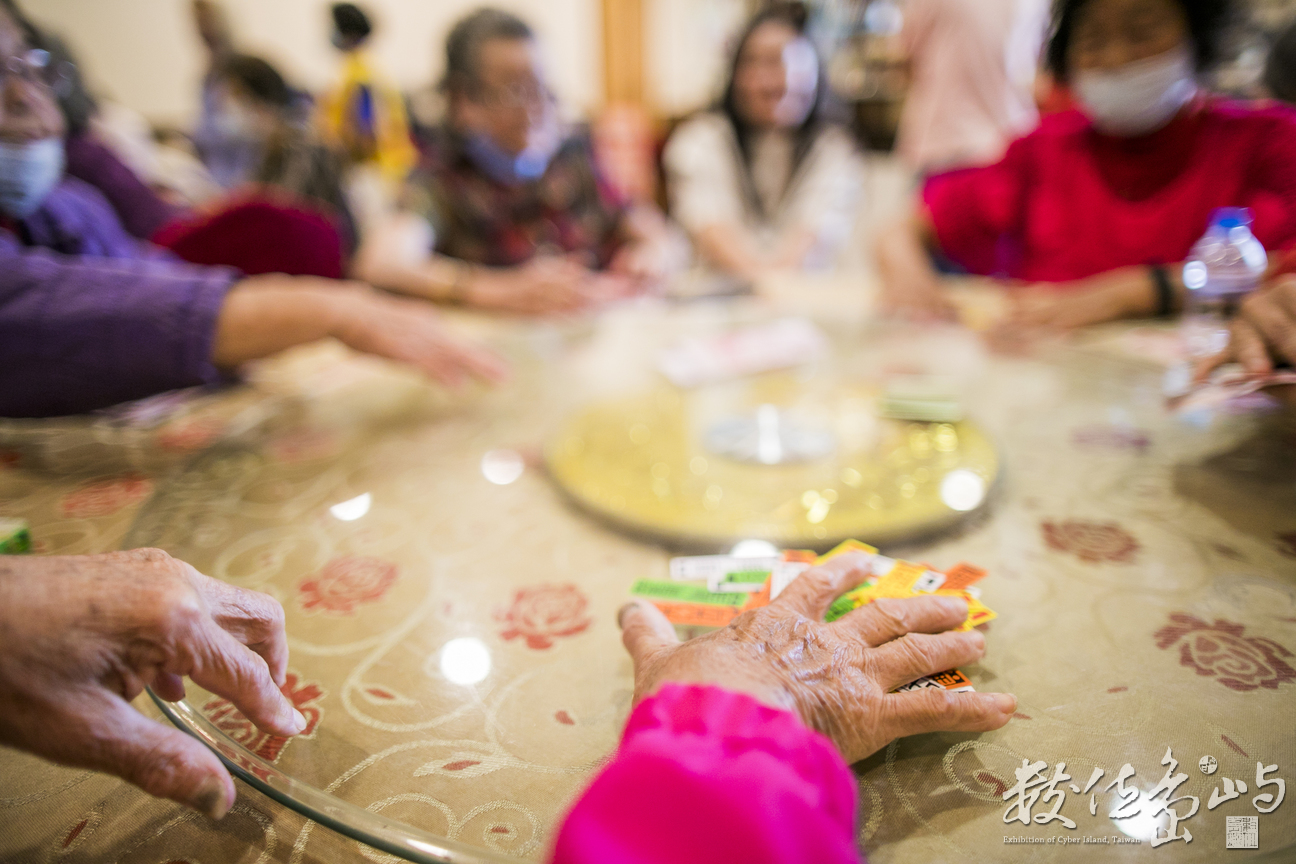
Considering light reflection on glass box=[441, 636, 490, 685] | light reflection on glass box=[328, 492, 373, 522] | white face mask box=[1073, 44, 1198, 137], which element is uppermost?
white face mask box=[1073, 44, 1198, 137]

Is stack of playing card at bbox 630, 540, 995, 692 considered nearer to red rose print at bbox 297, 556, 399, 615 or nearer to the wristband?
red rose print at bbox 297, 556, 399, 615

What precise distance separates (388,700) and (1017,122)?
9.42ft

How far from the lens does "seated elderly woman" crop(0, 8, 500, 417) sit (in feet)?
2.90

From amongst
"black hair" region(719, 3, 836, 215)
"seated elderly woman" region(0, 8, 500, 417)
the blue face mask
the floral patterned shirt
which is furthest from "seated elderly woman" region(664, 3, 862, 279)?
"seated elderly woman" region(0, 8, 500, 417)

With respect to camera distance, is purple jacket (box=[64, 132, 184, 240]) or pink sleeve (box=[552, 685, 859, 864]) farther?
purple jacket (box=[64, 132, 184, 240])

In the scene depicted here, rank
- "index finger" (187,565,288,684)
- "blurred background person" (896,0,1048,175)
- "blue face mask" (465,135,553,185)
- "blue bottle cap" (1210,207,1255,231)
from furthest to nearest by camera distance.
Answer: "blurred background person" (896,0,1048,175) < "blue face mask" (465,135,553,185) < "blue bottle cap" (1210,207,1255,231) < "index finger" (187,565,288,684)

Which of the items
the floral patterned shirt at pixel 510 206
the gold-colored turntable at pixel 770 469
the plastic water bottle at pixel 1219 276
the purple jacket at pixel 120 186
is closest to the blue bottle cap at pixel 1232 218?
the plastic water bottle at pixel 1219 276

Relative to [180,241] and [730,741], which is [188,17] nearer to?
[180,241]

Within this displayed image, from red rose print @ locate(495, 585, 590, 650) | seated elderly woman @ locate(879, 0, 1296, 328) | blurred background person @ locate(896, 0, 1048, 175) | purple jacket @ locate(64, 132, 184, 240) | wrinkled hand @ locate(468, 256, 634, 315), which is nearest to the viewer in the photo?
red rose print @ locate(495, 585, 590, 650)

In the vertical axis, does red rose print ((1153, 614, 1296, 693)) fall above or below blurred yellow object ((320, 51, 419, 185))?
below

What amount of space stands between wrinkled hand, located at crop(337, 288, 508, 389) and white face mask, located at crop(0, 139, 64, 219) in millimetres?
483

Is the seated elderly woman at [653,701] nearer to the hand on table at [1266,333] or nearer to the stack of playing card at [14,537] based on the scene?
the stack of playing card at [14,537]

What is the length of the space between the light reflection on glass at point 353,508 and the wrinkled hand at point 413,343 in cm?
28

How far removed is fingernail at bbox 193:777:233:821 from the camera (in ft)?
1.33
